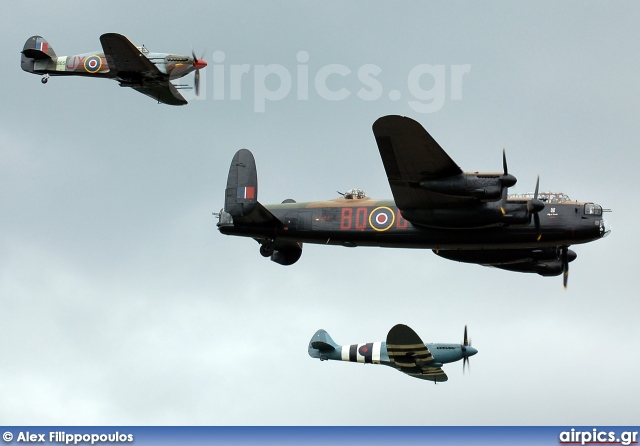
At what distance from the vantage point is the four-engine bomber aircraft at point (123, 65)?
1526 inches

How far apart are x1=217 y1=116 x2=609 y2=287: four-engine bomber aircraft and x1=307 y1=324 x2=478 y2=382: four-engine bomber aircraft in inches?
349

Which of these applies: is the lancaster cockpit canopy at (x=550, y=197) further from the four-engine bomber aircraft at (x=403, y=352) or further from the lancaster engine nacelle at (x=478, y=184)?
the four-engine bomber aircraft at (x=403, y=352)

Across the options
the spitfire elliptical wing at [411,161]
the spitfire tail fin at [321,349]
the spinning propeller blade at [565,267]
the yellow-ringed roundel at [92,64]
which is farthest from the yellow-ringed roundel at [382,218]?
the spitfire tail fin at [321,349]

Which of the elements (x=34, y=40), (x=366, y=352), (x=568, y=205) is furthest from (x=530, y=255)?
(x=34, y=40)

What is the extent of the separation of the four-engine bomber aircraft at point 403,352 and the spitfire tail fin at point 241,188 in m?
12.0

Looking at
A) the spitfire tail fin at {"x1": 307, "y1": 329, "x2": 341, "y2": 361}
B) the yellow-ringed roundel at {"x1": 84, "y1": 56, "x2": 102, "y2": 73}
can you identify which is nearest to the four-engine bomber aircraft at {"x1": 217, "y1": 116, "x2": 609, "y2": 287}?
the yellow-ringed roundel at {"x1": 84, "y1": 56, "x2": 102, "y2": 73}

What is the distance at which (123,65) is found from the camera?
129 feet

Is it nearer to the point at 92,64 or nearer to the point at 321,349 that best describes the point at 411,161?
the point at 92,64

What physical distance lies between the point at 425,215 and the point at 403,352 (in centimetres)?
1428

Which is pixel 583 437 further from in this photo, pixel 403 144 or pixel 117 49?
pixel 117 49

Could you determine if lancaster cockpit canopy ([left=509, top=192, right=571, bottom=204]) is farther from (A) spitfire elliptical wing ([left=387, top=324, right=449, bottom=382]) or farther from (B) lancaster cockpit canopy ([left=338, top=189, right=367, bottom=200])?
(A) spitfire elliptical wing ([left=387, top=324, right=449, bottom=382])

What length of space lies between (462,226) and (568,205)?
3139 mm

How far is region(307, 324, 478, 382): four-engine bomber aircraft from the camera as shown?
39.6 metres

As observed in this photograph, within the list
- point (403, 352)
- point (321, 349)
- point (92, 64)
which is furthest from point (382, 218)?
point (321, 349)
